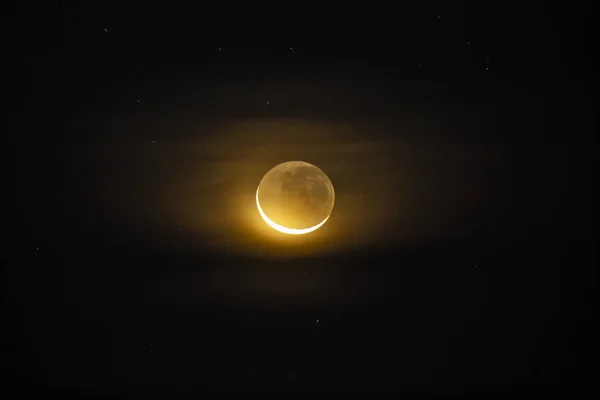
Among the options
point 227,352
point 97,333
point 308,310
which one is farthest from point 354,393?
point 97,333

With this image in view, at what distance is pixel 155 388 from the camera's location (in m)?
4.99

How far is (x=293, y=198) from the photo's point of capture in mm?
4004

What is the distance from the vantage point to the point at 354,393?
5.15 meters

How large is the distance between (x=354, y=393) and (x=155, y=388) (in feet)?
6.65

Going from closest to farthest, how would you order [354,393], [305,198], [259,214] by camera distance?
[305,198]
[259,214]
[354,393]

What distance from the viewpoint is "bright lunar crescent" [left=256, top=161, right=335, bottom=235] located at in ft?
13.2

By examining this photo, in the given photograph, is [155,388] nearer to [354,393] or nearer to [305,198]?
[354,393]

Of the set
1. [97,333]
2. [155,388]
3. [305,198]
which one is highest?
[305,198]

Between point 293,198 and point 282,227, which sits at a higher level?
point 293,198

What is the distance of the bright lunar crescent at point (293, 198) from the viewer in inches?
158

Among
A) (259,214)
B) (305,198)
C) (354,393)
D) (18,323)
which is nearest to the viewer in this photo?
(305,198)

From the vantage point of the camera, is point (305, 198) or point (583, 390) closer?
point (305, 198)

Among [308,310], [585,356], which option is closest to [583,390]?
[585,356]

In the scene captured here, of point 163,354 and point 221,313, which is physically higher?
point 221,313
